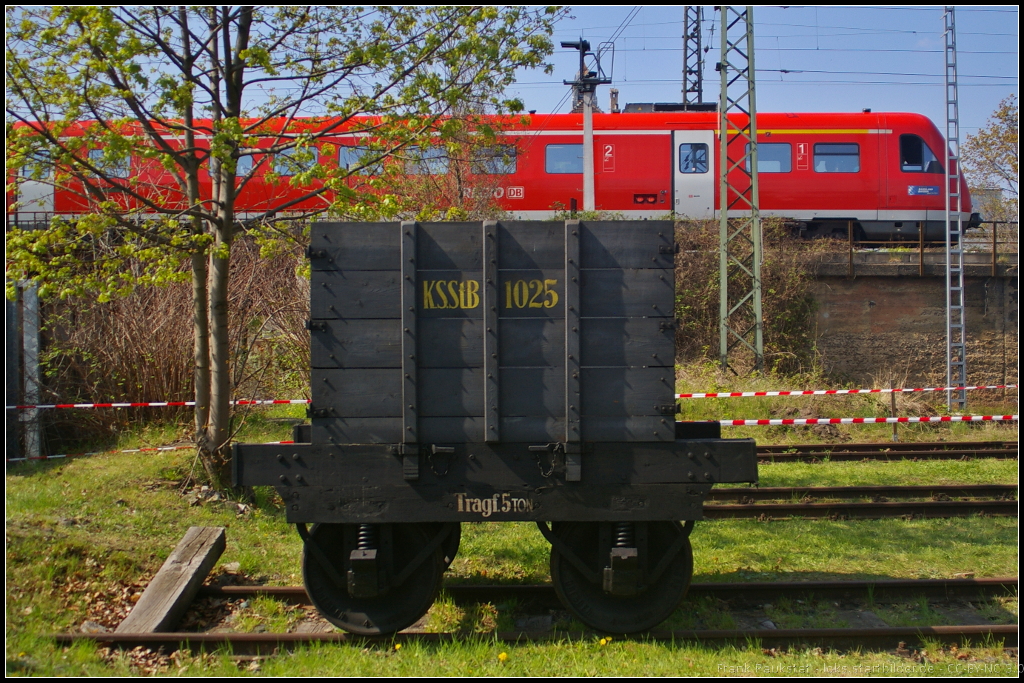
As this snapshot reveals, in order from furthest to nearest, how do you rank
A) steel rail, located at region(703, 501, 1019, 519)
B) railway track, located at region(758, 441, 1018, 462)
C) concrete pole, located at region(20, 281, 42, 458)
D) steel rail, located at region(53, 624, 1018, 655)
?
railway track, located at region(758, 441, 1018, 462), concrete pole, located at region(20, 281, 42, 458), steel rail, located at region(703, 501, 1019, 519), steel rail, located at region(53, 624, 1018, 655)

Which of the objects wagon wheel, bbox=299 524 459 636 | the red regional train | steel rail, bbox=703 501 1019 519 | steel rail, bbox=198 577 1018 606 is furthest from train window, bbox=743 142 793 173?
wagon wheel, bbox=299 524 459 636

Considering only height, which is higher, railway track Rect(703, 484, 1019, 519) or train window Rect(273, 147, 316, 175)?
train window Rect(273, 147, 316, 175)

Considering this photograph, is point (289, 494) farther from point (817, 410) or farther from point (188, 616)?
point (817, 410)

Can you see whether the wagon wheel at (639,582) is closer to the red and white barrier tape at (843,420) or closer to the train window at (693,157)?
the red and white barrier tape at (843,420)

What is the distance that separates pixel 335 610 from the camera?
16.3 ft

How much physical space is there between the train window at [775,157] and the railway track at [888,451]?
9.34 metres

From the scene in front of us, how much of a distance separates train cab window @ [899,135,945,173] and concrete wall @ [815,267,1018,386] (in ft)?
9.31

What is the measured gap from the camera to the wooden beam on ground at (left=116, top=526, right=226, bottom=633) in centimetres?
504

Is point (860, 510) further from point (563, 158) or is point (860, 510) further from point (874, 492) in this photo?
point (563, 158)

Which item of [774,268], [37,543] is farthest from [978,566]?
[774,268]

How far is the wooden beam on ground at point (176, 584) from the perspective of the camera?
16.5 feet

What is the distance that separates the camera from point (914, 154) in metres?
18.6

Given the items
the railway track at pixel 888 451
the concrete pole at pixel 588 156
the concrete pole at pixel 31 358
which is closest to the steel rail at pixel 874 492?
the railway track at pixel 888 451

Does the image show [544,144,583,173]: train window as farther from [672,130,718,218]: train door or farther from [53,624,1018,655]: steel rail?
[53,624,1018,655]: steel rail
